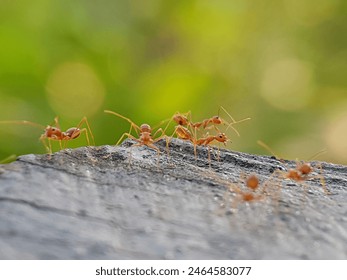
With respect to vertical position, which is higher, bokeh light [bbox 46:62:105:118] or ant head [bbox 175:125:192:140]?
bokeh light [bbox 46:62:105:118]

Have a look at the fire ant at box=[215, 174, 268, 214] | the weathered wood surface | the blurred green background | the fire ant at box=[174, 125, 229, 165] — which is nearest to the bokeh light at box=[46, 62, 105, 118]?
the blurred green background

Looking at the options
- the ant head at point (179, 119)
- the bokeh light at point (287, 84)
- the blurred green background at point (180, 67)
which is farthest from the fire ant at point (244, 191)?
the bokeh light at point (287, 84)

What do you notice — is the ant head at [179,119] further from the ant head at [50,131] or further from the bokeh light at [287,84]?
the bokeh light at [287,84]

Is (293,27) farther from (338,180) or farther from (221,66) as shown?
(338,180)

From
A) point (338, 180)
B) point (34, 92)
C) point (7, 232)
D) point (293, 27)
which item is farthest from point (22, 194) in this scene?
point (293, 27)

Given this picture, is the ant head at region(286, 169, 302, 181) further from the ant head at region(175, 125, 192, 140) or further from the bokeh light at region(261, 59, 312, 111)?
the bokeh light at region(261, 59, 312, 111)

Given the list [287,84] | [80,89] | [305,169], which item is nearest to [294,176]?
[305,169]
